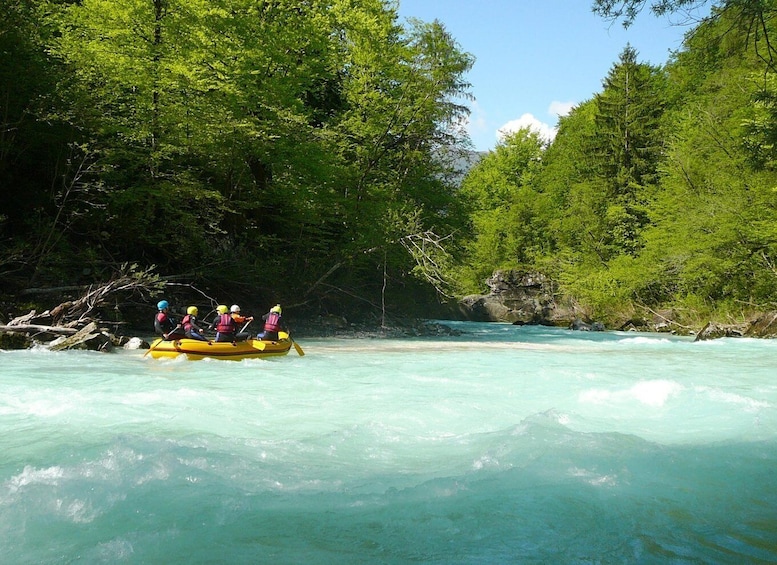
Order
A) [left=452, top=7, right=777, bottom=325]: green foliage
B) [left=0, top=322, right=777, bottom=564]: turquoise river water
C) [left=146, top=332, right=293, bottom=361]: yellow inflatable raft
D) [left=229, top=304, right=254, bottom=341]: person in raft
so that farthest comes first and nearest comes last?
[left=452, top=7, right=777, bottom=325]: green foliage, [left=229, top=304, right=254, bottom=341]: person in raft, [left=146, top=332, right=293, bottom=361]: yellow inflatable raft, [left=0, top=322, right=777, bottom=564]: turquoise river water

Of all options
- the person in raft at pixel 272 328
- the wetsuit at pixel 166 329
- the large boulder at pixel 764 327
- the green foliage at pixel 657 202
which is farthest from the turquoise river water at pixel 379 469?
the large boulder at pixel 764 327

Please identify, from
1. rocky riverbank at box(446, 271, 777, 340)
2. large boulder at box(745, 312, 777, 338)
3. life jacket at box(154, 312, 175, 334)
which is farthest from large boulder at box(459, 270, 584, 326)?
life jacket at box(154, 312, 175, 334)

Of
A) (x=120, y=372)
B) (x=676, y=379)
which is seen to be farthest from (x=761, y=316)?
(x=120, y=372)

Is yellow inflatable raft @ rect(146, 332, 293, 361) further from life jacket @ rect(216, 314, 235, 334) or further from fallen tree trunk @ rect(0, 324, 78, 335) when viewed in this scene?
fallen tree trunk @ rect(0, 324, 78, 335)

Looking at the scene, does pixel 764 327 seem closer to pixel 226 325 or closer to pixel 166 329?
pixel 226 325

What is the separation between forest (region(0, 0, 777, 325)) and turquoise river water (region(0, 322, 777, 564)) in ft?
12.7

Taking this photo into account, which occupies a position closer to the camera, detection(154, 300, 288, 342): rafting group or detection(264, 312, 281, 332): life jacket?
detection(154, 300, 288, 342): rafting group

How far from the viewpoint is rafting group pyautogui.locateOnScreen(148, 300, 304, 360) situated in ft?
35.4

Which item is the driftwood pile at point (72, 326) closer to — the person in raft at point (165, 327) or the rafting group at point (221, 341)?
the person in raft at point (165, 327)

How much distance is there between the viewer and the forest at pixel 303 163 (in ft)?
45.3

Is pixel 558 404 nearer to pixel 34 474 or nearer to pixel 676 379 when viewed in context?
pixel 676 379

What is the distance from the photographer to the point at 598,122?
106 ft

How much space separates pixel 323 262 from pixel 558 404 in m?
12.4

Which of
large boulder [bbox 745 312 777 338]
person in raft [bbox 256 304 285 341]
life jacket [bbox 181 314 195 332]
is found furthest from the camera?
large boulder [bbox 745 312 777 338]
